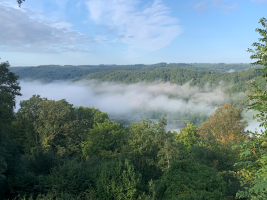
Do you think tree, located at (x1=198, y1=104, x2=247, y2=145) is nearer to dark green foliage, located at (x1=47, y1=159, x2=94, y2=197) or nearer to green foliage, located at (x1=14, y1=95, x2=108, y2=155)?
green foliage, located at (x1=14, y1=95, x2=108, y2=155)

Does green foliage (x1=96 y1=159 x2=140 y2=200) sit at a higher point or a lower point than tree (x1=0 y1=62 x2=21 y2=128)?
lower

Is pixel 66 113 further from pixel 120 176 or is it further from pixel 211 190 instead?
pixel 211 190

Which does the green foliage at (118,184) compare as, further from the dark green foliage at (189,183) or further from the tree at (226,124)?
the tree at (226,124)

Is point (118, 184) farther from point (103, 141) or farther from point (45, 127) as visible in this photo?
point (45, 127)

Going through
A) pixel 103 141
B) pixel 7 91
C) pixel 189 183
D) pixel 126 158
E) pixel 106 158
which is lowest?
pixel 106 158

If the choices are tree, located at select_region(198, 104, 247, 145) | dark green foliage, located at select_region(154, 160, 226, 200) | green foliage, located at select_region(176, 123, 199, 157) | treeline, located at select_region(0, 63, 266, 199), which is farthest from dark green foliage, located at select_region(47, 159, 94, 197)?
tree, located at select_region(198, 104, 247, 145)

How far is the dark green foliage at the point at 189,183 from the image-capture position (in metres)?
12.1

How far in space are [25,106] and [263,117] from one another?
34.4 metres

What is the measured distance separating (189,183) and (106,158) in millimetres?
19452

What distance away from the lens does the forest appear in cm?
679

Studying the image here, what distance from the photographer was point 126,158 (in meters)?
18.6

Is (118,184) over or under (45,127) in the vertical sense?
under

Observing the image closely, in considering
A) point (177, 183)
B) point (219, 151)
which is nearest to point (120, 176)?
point (177, 183)

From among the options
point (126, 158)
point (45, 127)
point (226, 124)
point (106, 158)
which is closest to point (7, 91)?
point (126, 158)
